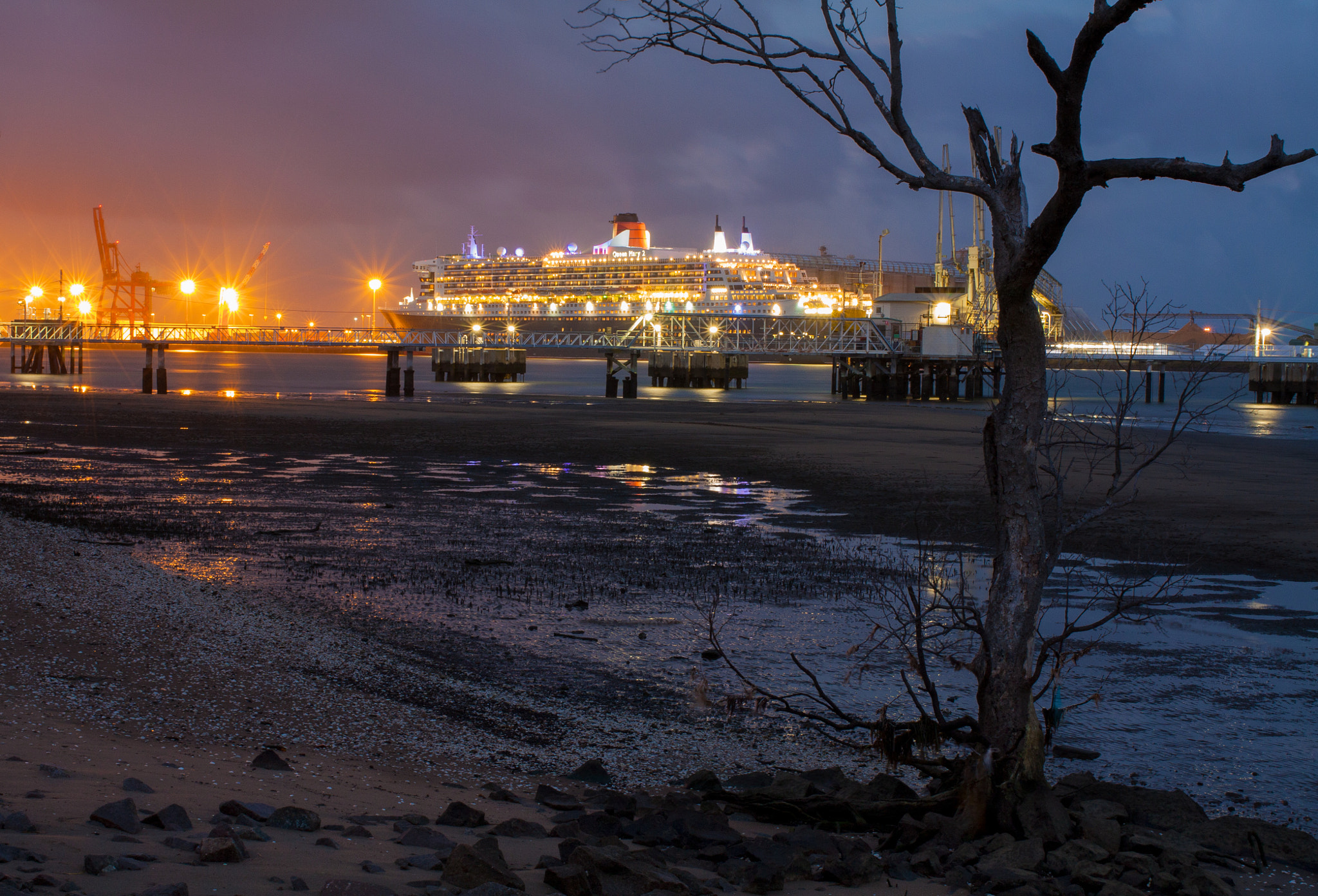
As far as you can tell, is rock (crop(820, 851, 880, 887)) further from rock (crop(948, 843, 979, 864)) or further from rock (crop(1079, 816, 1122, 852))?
rock (crop(1079, 816, 1122, 852))

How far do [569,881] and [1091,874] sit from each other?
6.13ft

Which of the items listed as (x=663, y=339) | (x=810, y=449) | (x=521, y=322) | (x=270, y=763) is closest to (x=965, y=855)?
(x=270, y=763)

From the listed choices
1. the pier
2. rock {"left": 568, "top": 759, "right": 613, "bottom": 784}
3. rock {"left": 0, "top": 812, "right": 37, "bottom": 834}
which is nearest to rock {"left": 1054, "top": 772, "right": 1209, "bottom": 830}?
rock {"left": 568, "top": 759, "right": 613, "bottom": 784}

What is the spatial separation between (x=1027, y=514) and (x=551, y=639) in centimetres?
392

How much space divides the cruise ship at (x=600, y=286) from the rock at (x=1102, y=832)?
411 ft

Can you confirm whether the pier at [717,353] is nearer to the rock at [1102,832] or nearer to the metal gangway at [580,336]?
the metal gangway at [580,336]

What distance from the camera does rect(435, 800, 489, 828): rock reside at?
4.15m

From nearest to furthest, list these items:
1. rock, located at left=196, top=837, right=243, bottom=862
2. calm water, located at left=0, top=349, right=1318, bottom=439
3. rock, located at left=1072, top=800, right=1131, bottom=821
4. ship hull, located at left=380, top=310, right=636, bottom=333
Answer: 1. rock, located at left=196, top=837, right=243, bottom=862
2. rock, located at left=1072, top=800, right=1131, bottom=821
3. calm water, located at left=0, top=349, right=1318, bottom=439
4. ship hull, located at left=380, top=310, right=636, bottom=333

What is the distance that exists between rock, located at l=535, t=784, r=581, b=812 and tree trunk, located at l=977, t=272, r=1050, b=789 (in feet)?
5.50

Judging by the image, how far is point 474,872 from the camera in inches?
132

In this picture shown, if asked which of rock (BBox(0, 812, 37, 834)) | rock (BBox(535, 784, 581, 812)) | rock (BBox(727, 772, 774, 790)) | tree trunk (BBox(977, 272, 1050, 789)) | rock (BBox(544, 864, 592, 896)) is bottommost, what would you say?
rock (BBox(727, 772, 774, 790))

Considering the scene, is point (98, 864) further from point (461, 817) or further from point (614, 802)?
point (614, 802)

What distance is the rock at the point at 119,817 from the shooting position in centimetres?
352

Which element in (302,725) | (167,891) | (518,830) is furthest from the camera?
(302,725)
